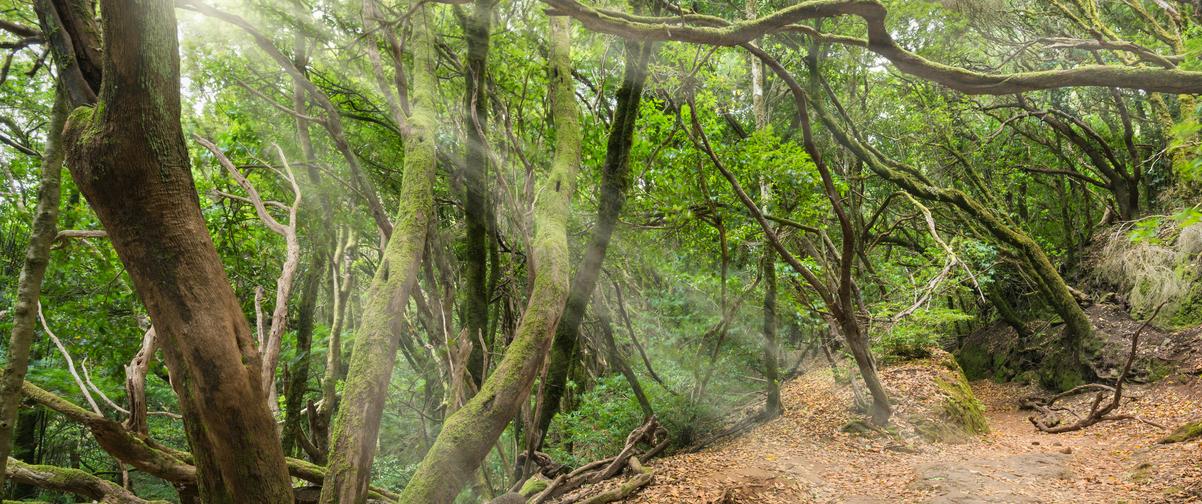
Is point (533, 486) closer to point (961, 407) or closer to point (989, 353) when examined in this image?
point (961, 407)

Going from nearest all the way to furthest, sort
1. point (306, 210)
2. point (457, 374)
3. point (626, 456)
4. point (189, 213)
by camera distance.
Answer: point (189, 213), point (457, 374), point (626, 456), point (306, 210)

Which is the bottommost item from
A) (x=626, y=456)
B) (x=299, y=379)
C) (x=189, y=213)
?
(x=626, y=456)

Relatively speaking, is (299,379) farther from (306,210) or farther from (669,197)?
(669,197)

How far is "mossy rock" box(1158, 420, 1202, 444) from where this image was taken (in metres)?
6.08

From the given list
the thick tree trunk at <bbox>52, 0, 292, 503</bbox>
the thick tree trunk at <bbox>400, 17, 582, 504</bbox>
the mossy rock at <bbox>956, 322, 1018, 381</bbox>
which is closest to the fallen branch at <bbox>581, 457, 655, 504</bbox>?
the thick tree trunk at <bbox>400, 17, 582, 504</bbox>

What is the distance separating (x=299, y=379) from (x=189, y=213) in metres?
6.95

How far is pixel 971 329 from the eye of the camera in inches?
643

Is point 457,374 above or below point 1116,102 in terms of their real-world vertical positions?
below

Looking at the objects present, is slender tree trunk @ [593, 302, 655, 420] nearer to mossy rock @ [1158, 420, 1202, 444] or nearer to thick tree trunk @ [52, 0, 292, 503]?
mossy rock @ [1158, 420, 1202, 444]

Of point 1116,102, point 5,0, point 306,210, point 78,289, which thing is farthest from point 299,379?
point 1116,102

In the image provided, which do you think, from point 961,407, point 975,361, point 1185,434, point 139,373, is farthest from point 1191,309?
point 139,373

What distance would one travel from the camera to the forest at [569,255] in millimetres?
2465

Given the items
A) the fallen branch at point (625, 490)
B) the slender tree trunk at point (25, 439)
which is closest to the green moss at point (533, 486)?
the fallen branch at point (625, 490)

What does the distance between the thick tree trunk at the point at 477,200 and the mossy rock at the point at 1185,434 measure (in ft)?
24.7
